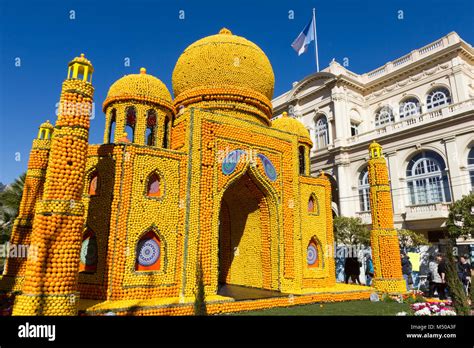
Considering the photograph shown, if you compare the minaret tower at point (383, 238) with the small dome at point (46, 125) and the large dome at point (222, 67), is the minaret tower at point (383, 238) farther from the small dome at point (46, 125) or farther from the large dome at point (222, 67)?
the small dome at point (46, 125)

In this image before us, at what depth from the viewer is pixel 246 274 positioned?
13.0m

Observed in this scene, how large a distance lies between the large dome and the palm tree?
11.2 m

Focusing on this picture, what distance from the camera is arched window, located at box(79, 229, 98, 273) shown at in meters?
9.37

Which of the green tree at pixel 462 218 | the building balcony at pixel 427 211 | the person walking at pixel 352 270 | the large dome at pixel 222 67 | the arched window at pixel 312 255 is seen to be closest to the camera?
the large dome at pixel 222 67

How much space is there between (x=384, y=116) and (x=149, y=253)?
29266mm

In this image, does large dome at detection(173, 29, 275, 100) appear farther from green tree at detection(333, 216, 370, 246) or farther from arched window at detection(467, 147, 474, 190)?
arched window at detection(467, 147, 474, 190)

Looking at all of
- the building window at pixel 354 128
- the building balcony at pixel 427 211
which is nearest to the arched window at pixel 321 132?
the building window at pixel 354 128

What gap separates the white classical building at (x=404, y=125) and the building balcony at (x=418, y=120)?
60mm

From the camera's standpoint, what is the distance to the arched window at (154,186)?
10.1m

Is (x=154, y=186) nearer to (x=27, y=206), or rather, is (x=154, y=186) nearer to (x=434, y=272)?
(x=27, y=206)

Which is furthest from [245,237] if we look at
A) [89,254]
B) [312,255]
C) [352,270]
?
[352,270]

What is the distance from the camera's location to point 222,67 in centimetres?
1323
